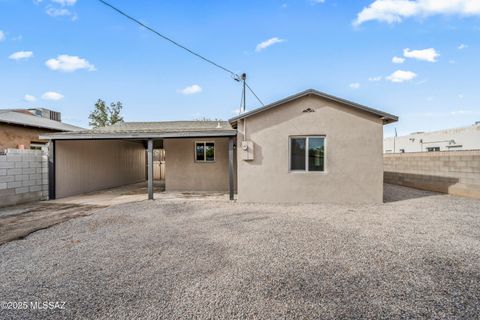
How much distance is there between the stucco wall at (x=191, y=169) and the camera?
11523 millimetres

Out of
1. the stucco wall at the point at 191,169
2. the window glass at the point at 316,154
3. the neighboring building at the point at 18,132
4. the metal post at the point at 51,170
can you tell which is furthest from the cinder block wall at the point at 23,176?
the window glass at the point at 316,154

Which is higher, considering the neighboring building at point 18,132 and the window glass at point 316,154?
the neighboring building at point 18,132

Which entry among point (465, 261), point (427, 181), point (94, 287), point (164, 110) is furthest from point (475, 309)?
point (164, 110)

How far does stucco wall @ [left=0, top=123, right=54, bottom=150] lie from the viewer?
467 inches

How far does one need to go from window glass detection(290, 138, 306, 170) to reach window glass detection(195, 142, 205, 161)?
4.73 meters

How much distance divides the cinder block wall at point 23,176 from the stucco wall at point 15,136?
14.8 feet

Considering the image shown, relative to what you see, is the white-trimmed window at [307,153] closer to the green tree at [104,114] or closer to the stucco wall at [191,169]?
the stucco wall at [191,169]

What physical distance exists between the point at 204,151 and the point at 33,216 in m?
6.64

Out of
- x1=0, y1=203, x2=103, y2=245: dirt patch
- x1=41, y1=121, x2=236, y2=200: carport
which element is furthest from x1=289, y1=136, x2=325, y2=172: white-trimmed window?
x1=0, y1=203, x2=103, y2=245: dirt patch

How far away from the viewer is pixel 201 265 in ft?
12.0

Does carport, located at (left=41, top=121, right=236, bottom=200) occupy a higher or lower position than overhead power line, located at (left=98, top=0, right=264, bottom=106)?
lower

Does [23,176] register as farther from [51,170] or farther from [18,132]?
[18,132]

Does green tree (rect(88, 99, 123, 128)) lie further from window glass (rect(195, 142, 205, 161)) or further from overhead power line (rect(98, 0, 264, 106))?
window glass (rect(195, 142, 205, 161))

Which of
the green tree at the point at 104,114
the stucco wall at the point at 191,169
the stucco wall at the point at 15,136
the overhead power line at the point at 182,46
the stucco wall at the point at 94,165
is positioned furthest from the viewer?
the green tree at the point at 104,114
